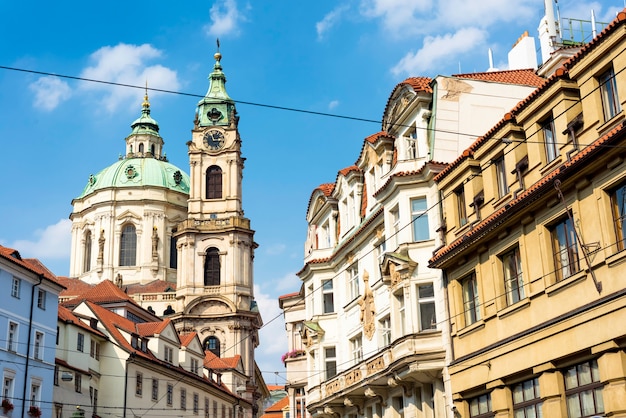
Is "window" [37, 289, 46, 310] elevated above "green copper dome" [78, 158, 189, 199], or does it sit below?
below

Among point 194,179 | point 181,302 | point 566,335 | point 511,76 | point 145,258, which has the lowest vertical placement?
point 566,335

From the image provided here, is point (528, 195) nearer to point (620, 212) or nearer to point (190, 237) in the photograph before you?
point (620, 212)

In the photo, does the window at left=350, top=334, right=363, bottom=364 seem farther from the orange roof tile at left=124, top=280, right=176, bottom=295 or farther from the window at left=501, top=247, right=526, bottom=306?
the orange roof tile at left=124, top=280, right=176, bottom=295

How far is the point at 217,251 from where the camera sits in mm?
108062

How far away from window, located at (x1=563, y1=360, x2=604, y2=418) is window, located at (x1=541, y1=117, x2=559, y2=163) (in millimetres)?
5809

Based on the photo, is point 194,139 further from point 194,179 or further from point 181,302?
point 181,302

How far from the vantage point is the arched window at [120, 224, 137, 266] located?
11931 centimetres

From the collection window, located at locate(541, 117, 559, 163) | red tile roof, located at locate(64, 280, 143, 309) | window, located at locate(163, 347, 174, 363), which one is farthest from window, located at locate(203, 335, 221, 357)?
window, located at locate(541, 117, 559, 163)

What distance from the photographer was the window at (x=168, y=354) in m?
68.7

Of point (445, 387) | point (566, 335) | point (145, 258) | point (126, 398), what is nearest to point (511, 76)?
point (445, 387)

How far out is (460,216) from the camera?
31.6m

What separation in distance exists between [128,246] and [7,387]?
238 feet

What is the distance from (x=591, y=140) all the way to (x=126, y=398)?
43482 millimetres

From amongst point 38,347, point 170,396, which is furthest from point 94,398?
point 38,347
